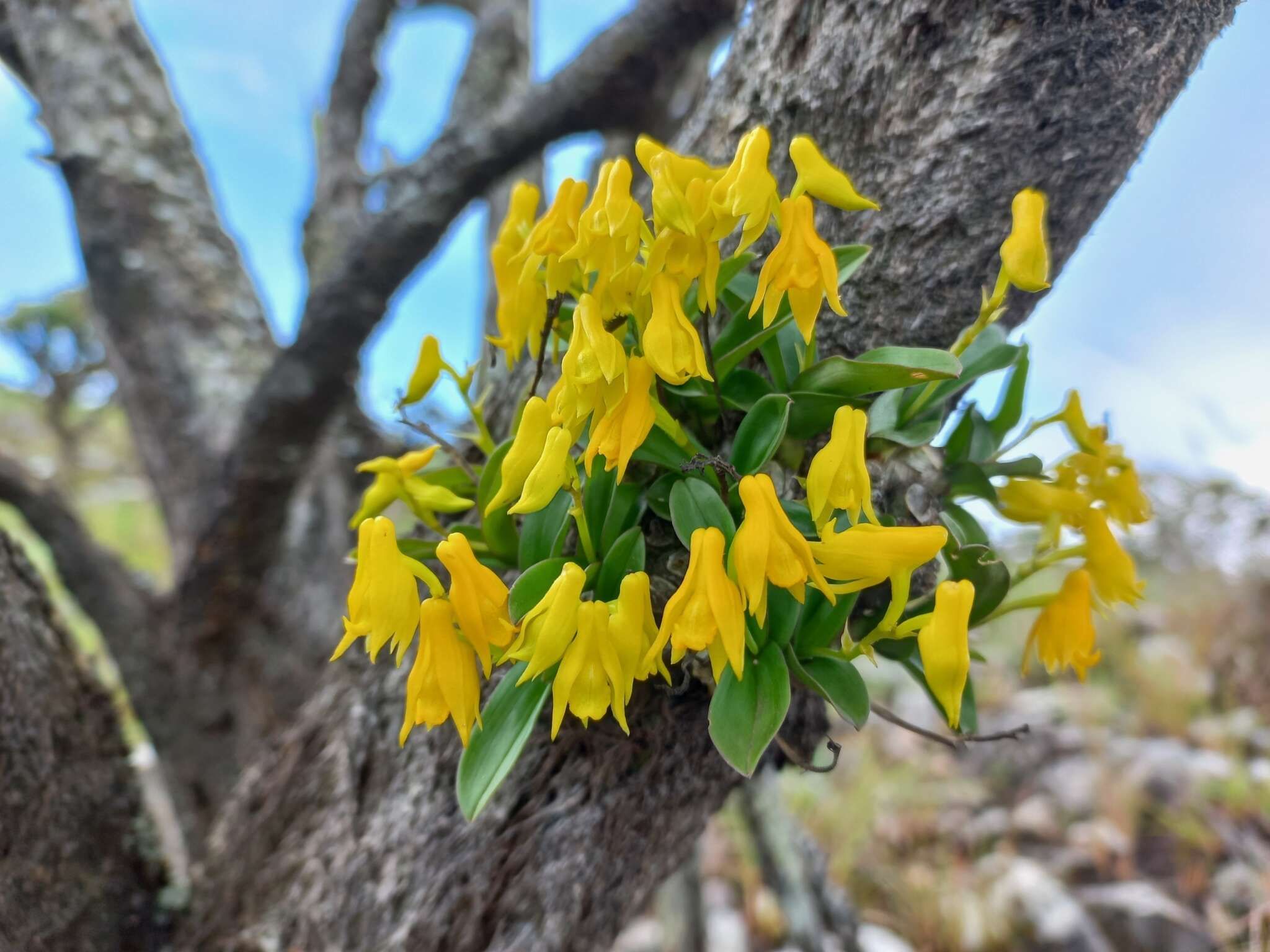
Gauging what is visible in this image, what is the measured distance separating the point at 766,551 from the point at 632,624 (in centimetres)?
10

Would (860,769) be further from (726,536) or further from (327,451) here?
(726,536)

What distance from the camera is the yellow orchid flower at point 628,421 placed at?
482mm

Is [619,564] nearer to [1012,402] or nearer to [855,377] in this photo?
[855,377]

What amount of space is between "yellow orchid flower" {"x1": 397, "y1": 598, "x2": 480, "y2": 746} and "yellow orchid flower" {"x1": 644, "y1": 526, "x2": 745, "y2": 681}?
140 millimetres

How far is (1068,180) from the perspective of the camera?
70 cm

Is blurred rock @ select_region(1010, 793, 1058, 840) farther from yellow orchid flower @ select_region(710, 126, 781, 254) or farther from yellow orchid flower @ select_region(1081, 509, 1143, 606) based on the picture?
yellow orchid flower @ select_region(710, 126, 781, 254)

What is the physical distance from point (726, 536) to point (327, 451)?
1623mm

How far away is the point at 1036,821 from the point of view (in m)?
2.62

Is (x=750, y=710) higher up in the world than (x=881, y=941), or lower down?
higher up

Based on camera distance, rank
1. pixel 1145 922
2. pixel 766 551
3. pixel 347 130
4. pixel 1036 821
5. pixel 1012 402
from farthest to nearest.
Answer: pixel 1036 821, pixel 347 130, pixel 1145 922, pixel 1012 402, pixel 766 551

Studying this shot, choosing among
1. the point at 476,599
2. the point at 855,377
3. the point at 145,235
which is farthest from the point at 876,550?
the point at 145,235

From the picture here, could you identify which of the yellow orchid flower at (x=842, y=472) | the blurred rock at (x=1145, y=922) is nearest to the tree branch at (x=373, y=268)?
the yellow orchid flower at (x=842, y=472)

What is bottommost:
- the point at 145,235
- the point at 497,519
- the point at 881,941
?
the point at 881,941

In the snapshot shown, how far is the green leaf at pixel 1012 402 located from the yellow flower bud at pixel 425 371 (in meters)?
0.52
